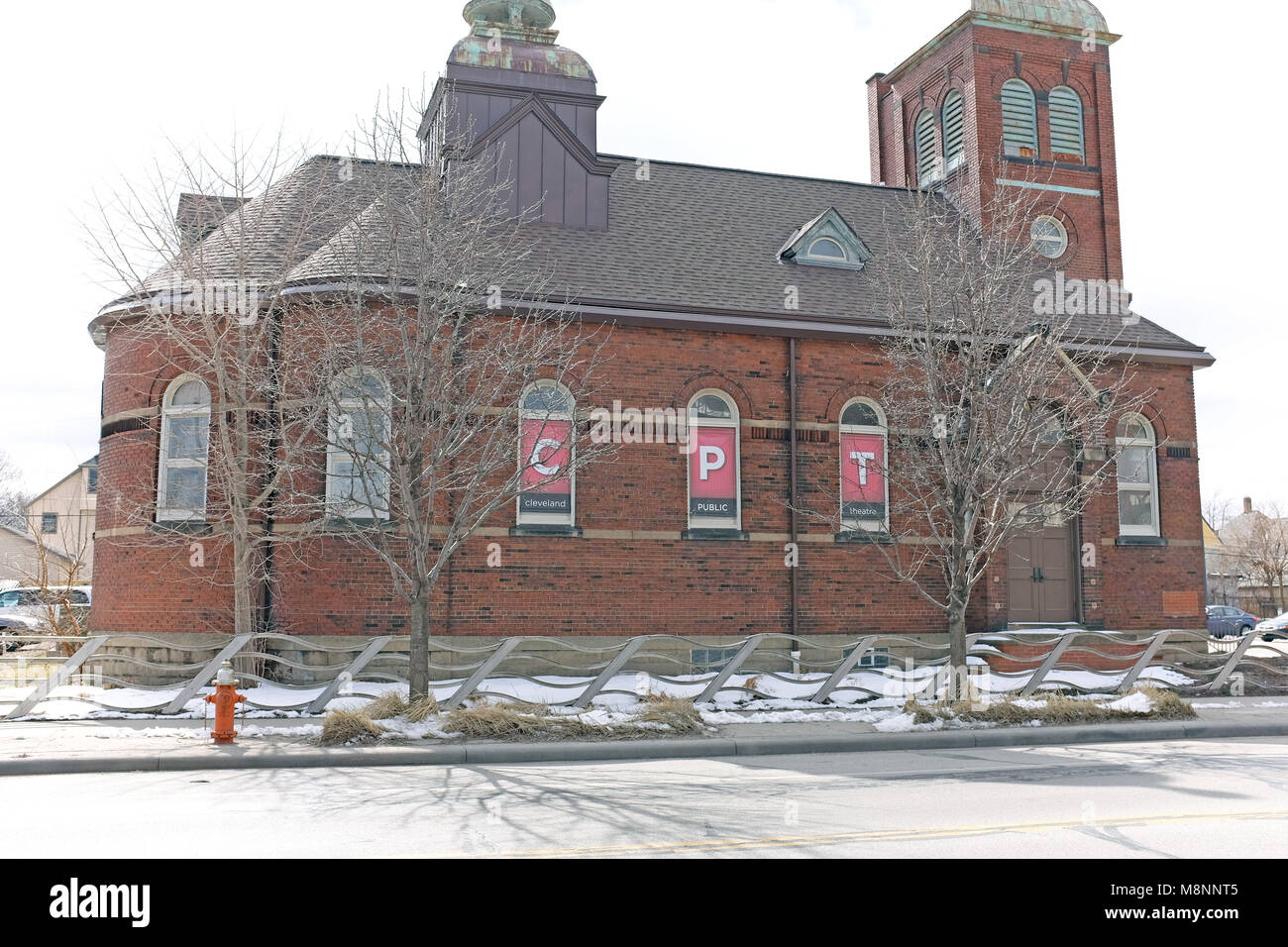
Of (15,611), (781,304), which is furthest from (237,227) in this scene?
(15,611)

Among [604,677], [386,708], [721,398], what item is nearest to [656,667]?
[604,677]

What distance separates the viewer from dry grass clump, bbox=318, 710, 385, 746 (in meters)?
11.3

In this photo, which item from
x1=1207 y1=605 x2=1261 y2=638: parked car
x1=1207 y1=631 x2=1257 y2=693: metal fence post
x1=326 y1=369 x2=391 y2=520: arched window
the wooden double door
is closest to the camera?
x1=326 y1=369 x2=391 y2=520: arched window

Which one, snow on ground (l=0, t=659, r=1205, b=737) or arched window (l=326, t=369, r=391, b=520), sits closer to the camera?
arched window (l=326, t=369, r=391, b=520)

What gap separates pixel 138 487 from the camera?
16.2m

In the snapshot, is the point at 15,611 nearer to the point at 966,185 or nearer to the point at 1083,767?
the point at 966,185

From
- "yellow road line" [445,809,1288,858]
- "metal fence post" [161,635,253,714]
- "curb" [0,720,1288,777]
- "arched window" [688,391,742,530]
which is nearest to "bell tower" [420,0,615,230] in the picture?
"arched window" [688,391,742,530]

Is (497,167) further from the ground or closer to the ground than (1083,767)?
further from the ground

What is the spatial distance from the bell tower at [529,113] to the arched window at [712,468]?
439 cm

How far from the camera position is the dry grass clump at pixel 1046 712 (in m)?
13.5

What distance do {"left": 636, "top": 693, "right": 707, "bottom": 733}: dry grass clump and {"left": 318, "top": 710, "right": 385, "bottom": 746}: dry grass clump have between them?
3.10 m

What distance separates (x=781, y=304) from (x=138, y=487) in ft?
35.4

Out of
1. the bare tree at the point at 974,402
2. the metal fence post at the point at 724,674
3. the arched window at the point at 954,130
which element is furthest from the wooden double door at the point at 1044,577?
the arched window at the point at 954,130
